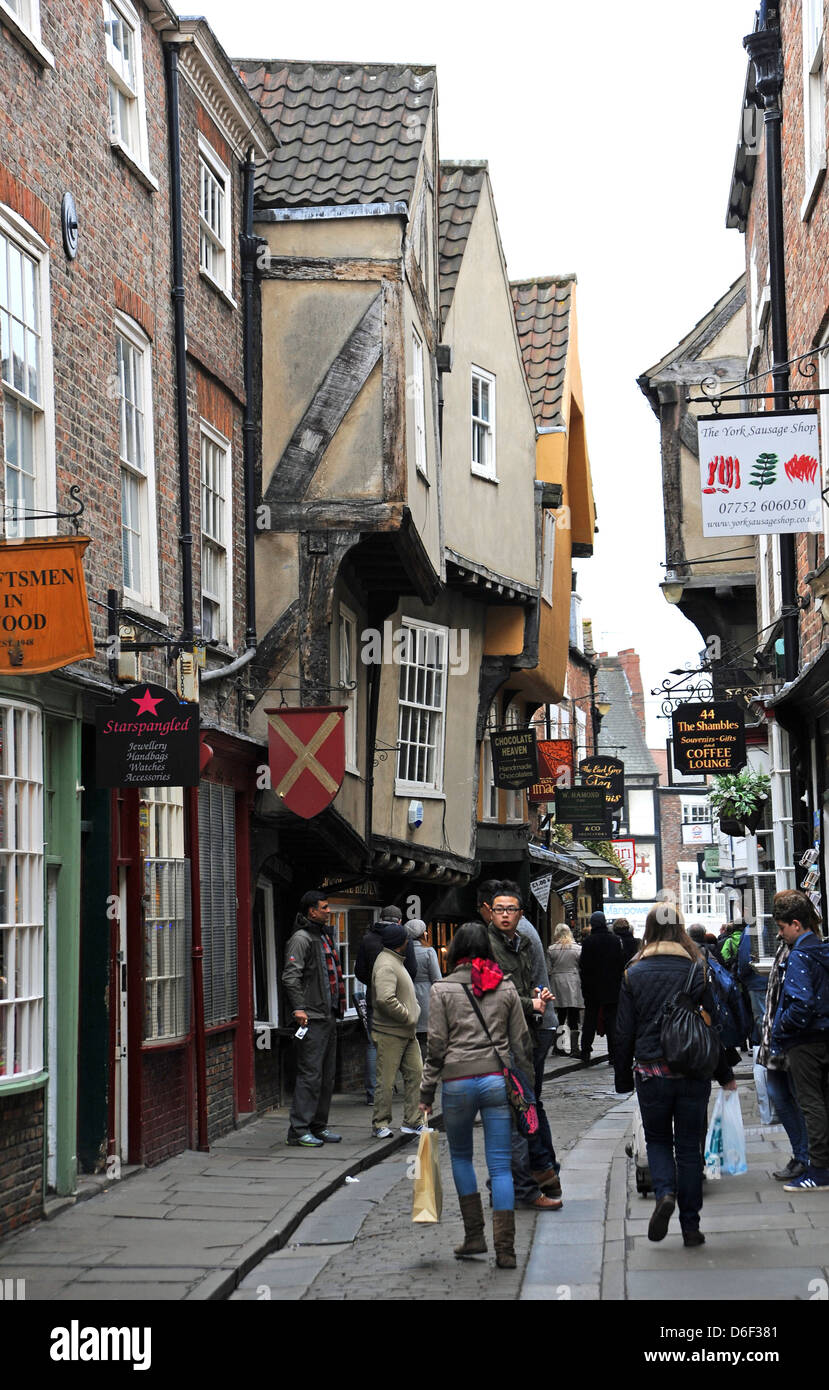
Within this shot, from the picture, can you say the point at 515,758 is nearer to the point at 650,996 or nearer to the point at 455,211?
the point at 455,211

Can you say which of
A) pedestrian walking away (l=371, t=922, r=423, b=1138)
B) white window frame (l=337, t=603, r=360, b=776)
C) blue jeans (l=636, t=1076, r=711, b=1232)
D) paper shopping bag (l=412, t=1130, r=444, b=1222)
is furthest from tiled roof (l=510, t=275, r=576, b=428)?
paper shopping bag (l=412, t=1130, r=444, b=1222)

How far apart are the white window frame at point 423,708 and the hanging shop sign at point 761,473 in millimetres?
6651

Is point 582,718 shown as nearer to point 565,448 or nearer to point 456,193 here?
point 565,448

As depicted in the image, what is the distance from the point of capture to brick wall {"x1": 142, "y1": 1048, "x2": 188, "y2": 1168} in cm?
1244

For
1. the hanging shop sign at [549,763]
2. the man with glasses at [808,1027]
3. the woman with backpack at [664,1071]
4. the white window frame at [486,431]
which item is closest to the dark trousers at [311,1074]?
the man with glasses at [808,1027]

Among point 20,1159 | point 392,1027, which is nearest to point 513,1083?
point 20,1159

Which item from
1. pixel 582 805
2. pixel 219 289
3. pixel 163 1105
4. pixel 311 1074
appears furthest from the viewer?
pixel 582 805

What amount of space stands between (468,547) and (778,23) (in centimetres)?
678

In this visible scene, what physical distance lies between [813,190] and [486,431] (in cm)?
721

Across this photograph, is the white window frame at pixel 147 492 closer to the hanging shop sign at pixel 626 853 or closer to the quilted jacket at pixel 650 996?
the quilted jacket at pixel 650 996

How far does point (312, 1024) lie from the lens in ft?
45.8

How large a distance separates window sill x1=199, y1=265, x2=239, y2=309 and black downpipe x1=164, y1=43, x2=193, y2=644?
2.28 feet

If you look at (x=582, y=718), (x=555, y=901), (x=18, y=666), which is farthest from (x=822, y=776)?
(x=582, y=718)

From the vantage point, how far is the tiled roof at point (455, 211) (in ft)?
68.1
